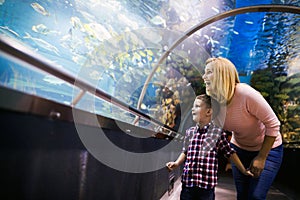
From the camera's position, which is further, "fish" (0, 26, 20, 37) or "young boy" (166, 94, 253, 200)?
"fish" (0, 26, 20, 37)

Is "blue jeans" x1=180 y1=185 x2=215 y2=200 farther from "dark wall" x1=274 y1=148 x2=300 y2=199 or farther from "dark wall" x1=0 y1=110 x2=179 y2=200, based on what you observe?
"dark wall" x1=274 y1=148 x2=300 y2=199

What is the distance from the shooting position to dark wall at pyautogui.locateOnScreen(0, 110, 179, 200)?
675 mm

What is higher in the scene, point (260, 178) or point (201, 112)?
point (201, 112)

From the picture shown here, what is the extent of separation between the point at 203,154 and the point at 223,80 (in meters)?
0.71

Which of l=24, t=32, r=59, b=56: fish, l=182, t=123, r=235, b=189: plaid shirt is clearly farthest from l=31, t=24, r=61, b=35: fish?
l=182, t=123, r=235, b=189: plaid shirt

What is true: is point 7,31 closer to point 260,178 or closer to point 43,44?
point 43,44

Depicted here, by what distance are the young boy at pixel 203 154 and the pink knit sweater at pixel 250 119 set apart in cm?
16

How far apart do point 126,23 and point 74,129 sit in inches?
247

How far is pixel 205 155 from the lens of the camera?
7.29ft

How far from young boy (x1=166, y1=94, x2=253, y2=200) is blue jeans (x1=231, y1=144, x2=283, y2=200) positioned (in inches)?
4.9

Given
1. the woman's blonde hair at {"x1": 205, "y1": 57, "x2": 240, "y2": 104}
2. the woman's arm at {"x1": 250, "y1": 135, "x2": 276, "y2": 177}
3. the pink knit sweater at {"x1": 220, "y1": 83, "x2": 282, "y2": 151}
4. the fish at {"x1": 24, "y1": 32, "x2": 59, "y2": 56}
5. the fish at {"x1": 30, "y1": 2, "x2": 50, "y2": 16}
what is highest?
the fish at {"x1": 30, "y1": 2, "x2": 50, "y2": 16}

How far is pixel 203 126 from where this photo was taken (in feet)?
7.63

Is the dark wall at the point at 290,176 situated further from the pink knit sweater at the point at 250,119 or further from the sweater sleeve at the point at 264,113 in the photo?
the sweater sleeve at the point at 264,113

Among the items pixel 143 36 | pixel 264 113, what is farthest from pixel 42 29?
pixel 264 113
